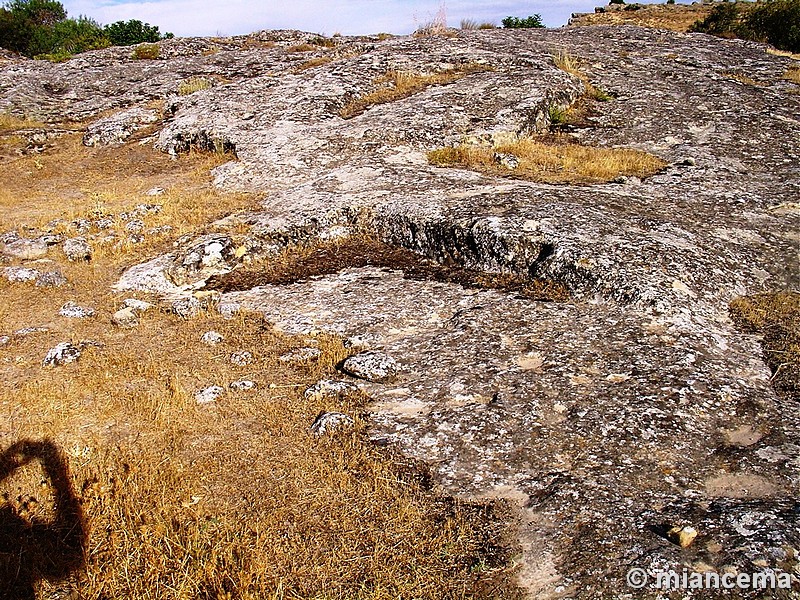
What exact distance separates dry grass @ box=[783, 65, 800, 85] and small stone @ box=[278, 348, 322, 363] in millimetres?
19960

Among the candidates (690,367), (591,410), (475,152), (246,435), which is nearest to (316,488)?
(246,435)

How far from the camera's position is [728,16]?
36062mm

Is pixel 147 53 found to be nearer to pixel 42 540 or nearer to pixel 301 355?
A: pixel 301 355

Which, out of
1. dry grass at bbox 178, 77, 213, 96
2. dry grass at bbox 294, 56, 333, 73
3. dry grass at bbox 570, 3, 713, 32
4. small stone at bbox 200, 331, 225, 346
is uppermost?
dry grass at bbox 570, 3, 713, 32

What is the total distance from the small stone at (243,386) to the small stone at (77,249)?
5.93 m

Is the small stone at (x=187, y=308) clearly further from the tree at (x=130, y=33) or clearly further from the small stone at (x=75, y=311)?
the tree at (x=130, y=33)

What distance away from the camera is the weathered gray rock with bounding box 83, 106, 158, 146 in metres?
18.9

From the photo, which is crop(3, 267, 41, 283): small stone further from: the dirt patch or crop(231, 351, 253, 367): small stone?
crop(231, 351, 253, 367): small stone

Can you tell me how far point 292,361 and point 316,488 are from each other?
2.60 m

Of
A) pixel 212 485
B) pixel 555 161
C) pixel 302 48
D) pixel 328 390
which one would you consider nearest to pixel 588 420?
pixel 328 390

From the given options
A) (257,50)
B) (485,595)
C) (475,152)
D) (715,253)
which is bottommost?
(485,595)

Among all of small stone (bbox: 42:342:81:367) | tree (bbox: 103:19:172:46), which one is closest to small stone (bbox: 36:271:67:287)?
small stone (bbox: 42:342:81:367)

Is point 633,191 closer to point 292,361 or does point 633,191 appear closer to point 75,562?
point 292,361

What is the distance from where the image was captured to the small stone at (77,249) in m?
11.1
